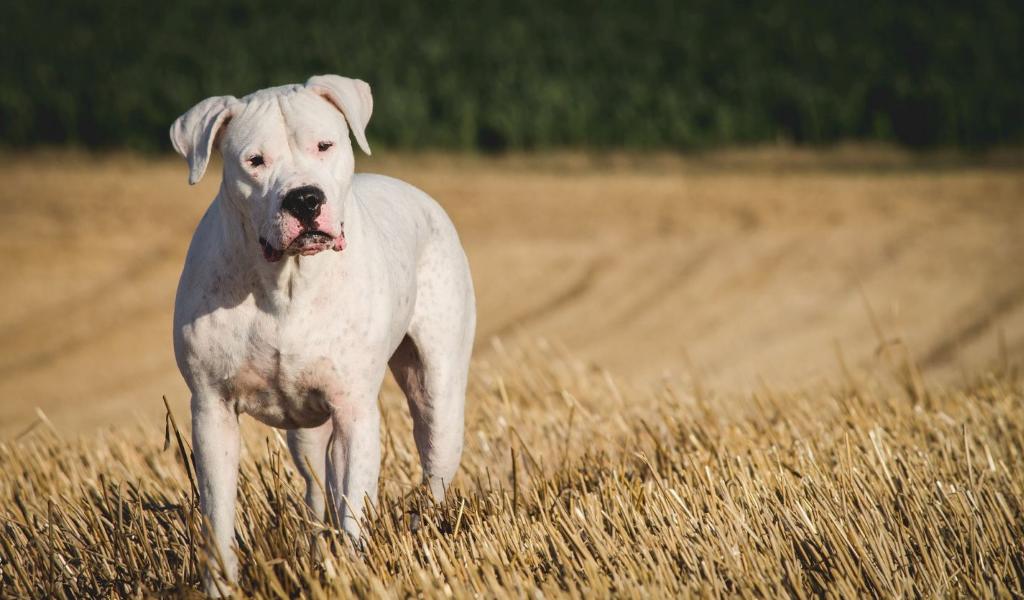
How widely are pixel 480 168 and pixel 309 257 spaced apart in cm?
1324

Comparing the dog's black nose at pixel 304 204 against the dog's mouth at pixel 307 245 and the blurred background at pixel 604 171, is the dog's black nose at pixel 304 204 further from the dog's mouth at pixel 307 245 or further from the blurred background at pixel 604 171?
the blurred background at pixel 604 171

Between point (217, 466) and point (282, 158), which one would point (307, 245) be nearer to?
point (282, 158)

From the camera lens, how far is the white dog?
3979 millimetres

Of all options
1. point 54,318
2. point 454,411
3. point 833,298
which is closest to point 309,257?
point 454,411

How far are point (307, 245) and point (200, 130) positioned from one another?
0.57m

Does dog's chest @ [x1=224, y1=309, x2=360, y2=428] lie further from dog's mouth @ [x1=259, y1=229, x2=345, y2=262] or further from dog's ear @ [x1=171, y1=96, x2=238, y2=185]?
dog's ear @ [x1=171, y1=96, x2=238, y2=185]

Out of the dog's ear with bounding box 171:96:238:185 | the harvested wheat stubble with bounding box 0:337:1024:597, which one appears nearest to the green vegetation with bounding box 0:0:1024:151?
the harvested wheat stubble with bounding box 0:337:1024:597

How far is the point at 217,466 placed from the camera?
4215mm

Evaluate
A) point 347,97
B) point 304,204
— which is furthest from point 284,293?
point 347,97

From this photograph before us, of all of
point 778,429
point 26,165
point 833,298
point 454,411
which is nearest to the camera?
point 454,411

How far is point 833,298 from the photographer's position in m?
12.0

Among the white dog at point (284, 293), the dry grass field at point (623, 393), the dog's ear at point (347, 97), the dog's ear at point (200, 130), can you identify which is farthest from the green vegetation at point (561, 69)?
the dog's ear at point (200, 130)

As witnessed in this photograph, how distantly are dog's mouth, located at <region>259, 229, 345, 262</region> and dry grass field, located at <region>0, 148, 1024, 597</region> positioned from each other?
846 millimetres

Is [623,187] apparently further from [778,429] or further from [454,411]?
[454,411]
